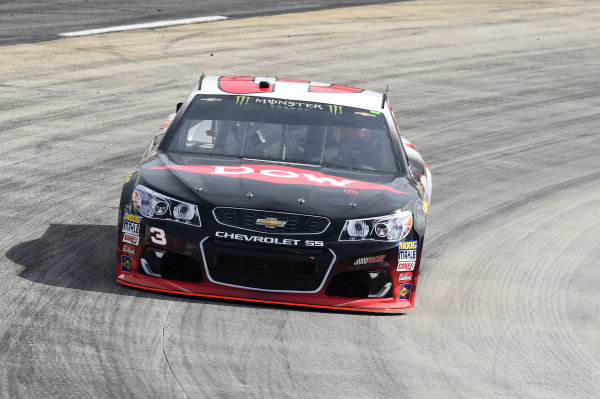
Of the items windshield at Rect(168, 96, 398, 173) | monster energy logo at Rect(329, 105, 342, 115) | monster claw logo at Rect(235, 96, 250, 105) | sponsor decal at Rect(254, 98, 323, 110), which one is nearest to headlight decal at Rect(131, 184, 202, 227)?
windshield at Rect(168, 96, 398, 173)

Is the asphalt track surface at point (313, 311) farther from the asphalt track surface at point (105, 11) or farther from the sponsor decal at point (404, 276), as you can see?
the asphalt track surface at point (105, 11)

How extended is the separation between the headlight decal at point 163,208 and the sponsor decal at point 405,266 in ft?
4.46

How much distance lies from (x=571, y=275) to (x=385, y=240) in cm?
222

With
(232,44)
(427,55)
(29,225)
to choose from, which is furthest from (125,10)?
(29,225)

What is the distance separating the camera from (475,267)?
354 inches

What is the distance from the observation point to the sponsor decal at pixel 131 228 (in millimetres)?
7434

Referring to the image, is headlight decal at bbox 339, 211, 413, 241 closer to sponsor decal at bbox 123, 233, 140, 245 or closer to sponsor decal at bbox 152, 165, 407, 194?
sponsor decal at bbox 152, 165, 407, 194

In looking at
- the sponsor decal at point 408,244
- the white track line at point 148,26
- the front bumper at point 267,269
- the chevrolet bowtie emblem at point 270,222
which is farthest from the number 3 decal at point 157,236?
the white track line at point 148,26

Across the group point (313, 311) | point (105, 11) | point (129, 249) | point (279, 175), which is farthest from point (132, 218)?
point (105, 11)

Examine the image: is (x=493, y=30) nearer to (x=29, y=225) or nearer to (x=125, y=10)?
(x=125, y=10)

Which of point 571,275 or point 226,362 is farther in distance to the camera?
point 571,275

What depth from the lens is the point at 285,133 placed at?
8.47m

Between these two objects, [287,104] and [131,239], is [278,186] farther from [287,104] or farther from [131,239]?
[287,104]

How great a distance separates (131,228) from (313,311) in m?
1.33
